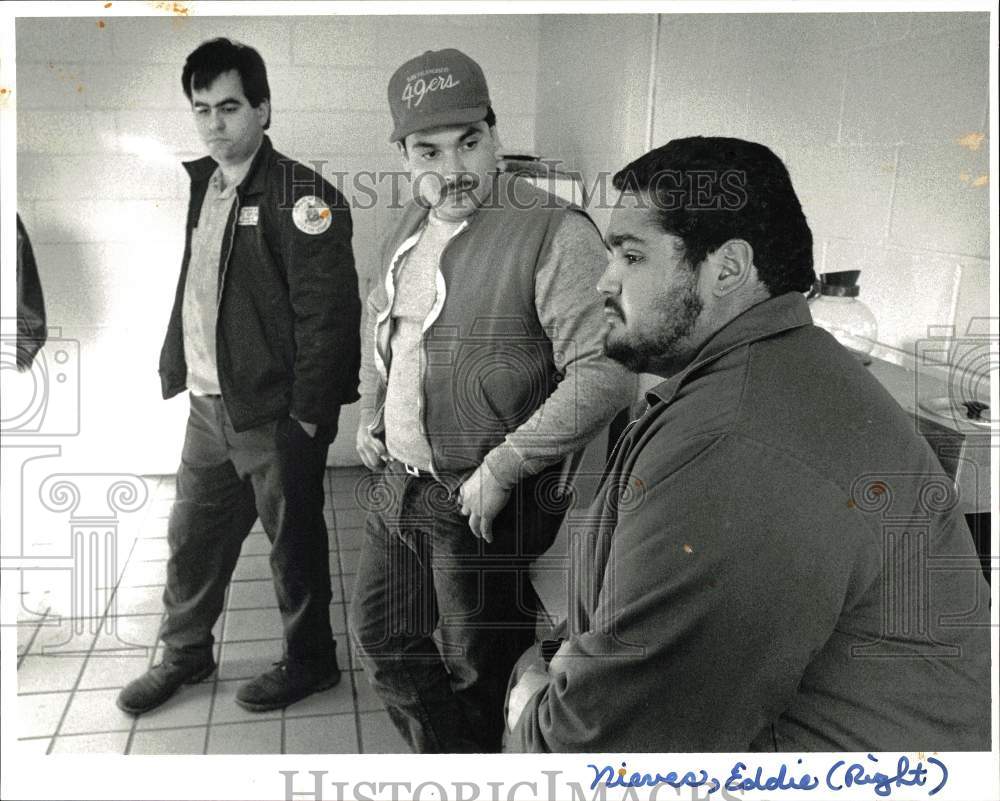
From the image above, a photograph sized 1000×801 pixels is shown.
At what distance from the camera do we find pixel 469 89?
1.23 metres

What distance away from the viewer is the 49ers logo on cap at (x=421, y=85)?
1230 millimetres

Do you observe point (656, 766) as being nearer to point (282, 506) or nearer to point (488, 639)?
point (488, 639)

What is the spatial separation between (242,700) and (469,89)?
93cm

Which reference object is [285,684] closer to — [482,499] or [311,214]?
[482,499]

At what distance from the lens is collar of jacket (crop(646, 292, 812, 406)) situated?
111 centimetres

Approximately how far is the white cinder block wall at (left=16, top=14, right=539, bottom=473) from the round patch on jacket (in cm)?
4

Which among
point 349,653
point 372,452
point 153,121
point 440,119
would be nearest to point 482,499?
point 372,452

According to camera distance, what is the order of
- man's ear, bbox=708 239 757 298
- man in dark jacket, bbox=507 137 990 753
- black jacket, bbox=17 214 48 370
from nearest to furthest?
man in dark jacket, bbox=507 137 990 753 < man's ear, bbox=708 239 757 298 < black jacket, bbox=17 214 48 370

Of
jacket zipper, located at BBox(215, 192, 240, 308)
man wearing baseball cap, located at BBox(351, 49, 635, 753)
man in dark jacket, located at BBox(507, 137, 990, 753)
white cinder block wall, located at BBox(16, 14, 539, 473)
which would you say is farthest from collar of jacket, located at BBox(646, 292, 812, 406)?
jacket zipper, located at BBox(215, 192, 240, 308)

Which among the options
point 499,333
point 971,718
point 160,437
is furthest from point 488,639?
point 971,718

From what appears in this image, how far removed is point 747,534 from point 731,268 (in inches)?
13.7

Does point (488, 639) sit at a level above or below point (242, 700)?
above

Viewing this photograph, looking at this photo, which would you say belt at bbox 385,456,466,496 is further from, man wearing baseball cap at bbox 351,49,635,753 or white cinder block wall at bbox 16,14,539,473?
white cinder block wall at bbox 16,14,539,473

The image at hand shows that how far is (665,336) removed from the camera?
118 centimetres
